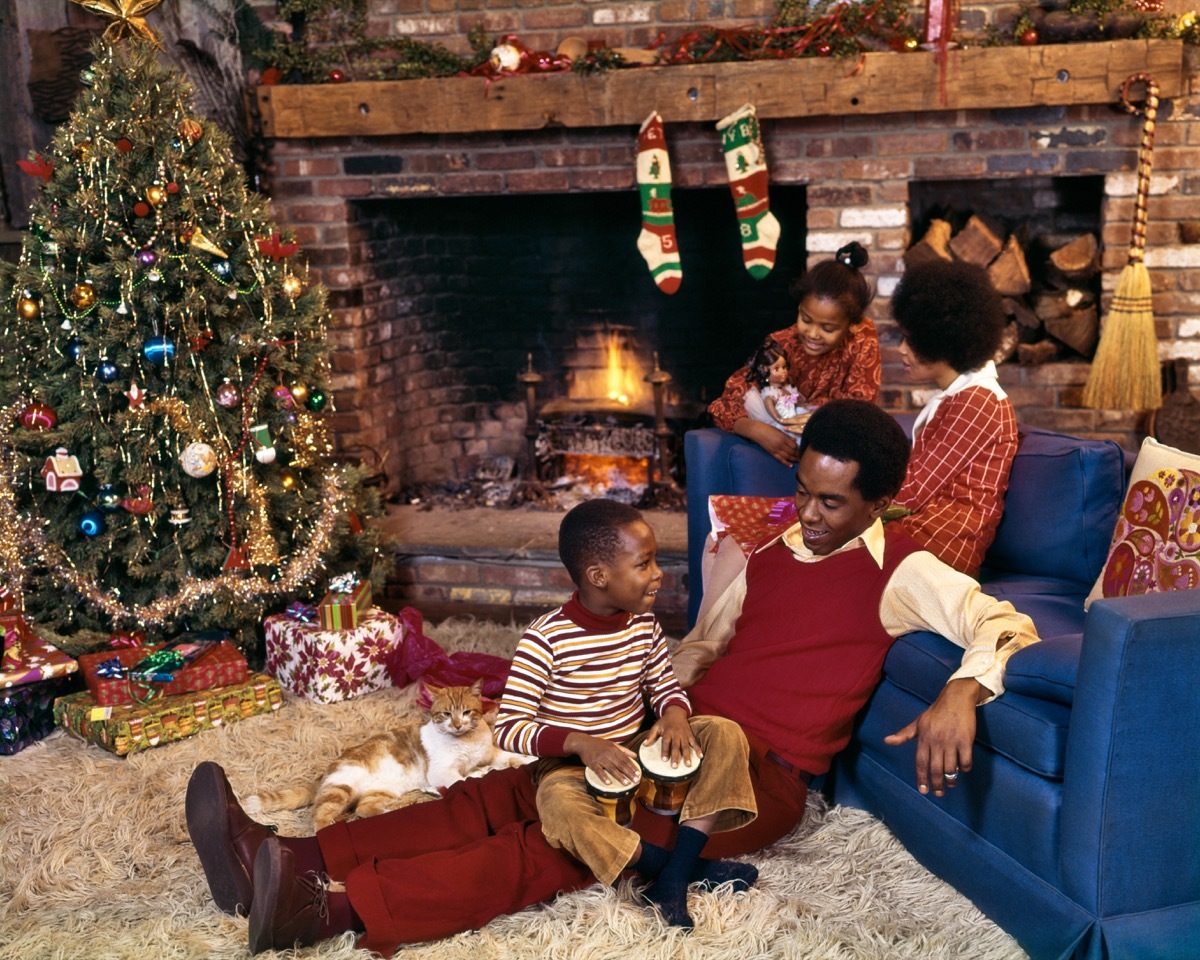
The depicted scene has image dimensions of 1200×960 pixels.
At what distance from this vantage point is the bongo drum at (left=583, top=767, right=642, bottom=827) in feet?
7.45

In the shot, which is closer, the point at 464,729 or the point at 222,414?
the point at 464,729

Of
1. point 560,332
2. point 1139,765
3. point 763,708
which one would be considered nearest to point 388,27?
point 560,332

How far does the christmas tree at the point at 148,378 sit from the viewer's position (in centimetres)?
346

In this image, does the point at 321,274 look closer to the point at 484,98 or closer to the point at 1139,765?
the point at 484,98

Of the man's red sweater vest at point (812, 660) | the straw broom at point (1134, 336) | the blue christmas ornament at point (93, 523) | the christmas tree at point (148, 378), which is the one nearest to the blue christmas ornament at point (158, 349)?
the christmas tree at point (148, 378)

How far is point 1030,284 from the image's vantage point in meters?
4.20

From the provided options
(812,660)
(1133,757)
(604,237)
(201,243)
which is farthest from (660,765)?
(604,237)

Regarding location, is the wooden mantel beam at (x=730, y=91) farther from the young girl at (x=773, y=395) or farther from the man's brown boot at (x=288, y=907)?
the man's brown boot at (x=288, y=907)

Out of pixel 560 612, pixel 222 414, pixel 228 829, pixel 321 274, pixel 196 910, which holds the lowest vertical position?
pixel 196 910

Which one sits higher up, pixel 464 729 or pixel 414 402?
pixel 414 402

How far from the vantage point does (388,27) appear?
14.3 ft

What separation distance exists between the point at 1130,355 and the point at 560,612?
7.60 ft

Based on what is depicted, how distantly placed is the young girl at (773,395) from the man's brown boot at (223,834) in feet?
5.97

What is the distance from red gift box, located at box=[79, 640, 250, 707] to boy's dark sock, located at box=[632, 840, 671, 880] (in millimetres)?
1587
